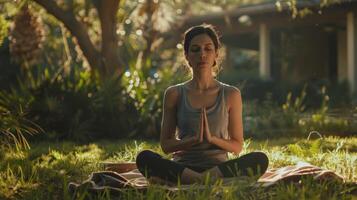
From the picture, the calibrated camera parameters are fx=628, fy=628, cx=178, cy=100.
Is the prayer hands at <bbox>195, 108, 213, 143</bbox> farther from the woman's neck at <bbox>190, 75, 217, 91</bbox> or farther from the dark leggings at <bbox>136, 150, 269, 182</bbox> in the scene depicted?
the woman's neck at <bbox>190, 75, 217, 91</bbox>

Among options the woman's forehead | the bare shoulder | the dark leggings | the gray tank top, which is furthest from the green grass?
the woman's forehead

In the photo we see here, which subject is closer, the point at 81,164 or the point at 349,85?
the point at 81,164

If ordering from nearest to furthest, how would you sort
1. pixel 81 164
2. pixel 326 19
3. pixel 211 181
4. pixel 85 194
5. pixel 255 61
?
pixel 85 194, pixel 211 181, pixel 81 164, pixel 326 19, pixel 255 61

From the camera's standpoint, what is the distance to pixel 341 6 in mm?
16969

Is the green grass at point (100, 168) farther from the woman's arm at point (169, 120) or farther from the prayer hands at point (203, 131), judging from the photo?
the woman's arm at point (169, 120)

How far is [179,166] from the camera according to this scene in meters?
4.69

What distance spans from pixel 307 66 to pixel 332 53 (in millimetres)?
918

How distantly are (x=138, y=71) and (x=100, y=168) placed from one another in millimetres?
5207

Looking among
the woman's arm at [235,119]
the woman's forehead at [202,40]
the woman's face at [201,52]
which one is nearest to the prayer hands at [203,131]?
the woman's arm at [235,119]

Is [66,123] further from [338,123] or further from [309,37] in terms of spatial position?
[309,37]

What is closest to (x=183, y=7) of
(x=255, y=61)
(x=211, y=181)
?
(x=255, y=61)

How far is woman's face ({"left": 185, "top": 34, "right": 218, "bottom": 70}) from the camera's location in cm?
487

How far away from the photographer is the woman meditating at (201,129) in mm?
4688

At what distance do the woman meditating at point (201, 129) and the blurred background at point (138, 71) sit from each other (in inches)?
43.7
